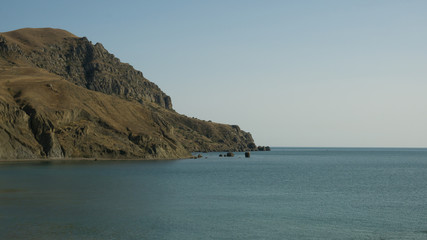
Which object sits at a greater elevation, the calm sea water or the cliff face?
the cliff face

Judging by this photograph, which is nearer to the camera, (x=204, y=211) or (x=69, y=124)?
(x=204, y=211)

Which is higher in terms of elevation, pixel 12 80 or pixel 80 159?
pixel 12 80

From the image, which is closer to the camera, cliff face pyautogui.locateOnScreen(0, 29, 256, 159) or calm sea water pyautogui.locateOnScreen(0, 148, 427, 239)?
calm sea water pyautogui.locateOnScreen(0, 148, 427, 239)

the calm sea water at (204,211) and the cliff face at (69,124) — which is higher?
→ the cliff face at (69,124)

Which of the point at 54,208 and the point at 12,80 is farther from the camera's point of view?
the point at 12,80

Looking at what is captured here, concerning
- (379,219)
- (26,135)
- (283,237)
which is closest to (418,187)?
(379,219)

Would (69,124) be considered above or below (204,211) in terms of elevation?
above

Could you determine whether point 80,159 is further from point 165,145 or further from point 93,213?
point 93,213

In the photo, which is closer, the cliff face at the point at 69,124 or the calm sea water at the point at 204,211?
the calm sea water at the point at 204,211

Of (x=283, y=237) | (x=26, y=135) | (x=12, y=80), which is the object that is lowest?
(x=283, y=237)

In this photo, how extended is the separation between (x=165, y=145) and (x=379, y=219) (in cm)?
12545

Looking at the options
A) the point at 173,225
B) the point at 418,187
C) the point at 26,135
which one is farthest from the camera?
the point at 26,135

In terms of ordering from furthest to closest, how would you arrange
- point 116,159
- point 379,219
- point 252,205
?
point 116,159, point 252,205, point 379,219

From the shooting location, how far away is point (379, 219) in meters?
44.8
